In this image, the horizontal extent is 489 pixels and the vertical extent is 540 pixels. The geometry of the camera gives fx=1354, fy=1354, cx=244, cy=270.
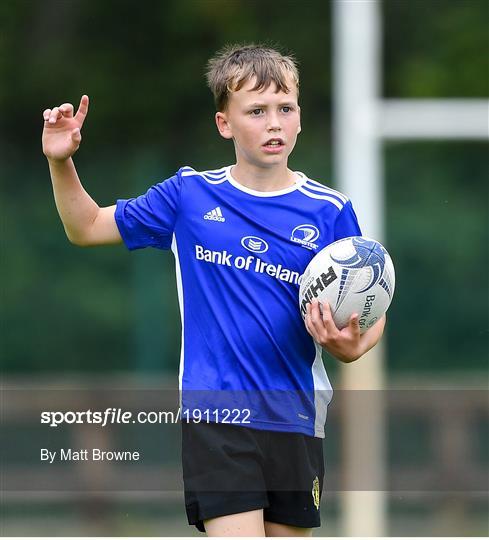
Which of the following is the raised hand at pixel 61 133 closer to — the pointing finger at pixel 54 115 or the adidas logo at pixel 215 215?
the pointing finger at pixel 54 115

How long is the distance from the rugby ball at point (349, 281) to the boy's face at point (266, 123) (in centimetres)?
30

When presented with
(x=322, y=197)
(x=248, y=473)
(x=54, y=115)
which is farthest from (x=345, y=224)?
(x=54, y=115)

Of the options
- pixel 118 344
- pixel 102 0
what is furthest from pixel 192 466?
pixel 102 0

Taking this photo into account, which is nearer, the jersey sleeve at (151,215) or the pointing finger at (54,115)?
the pointing finger at (54,115)

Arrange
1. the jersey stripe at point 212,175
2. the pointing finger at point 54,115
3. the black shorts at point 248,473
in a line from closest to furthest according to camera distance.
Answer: the black shorts at point 248,473, the pointing finger at point 54,115, the jersey stripe at point 212,175

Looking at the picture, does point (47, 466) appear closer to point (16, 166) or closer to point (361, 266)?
point (16, 166)

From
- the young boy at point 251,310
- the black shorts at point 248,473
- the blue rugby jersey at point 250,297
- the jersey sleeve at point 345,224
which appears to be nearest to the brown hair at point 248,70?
the young boy at point 251,310

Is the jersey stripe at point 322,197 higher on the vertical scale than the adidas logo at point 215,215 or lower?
higher

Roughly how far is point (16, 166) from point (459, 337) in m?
3.63

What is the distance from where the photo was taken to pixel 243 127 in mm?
3764

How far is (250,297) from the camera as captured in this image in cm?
375

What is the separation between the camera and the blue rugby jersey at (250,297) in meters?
3.74

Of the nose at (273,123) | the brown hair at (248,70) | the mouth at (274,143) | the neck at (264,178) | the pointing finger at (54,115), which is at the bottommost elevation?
the neck at (264,178)

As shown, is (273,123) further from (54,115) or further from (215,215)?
(54,115)
